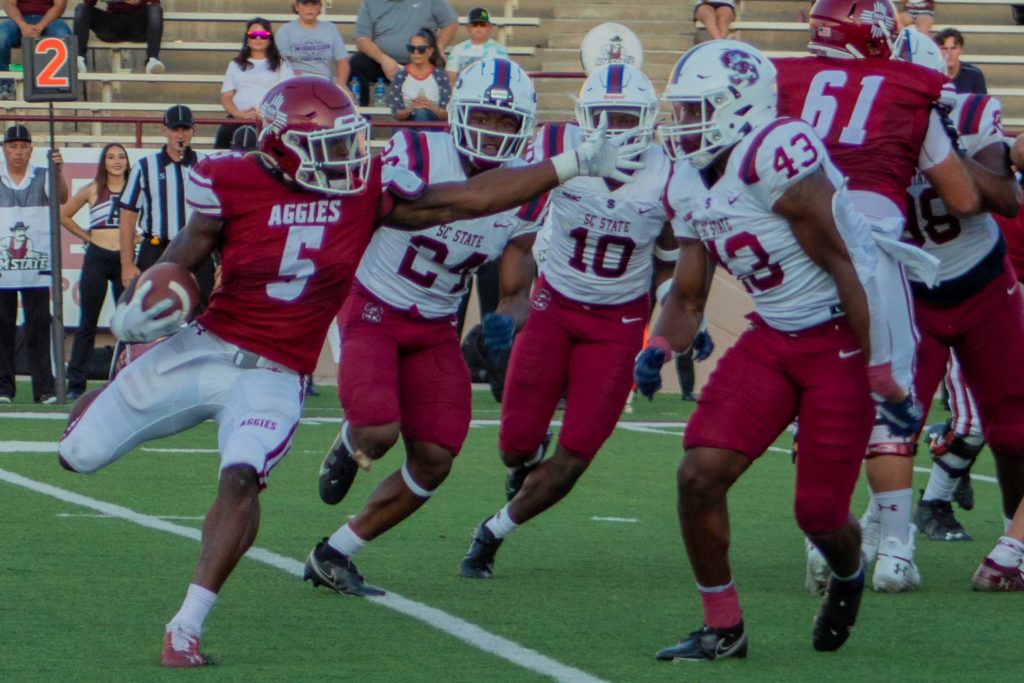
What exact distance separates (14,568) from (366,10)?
960cm

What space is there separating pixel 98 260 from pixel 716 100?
7949 mm

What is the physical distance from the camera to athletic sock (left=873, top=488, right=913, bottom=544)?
594 cm

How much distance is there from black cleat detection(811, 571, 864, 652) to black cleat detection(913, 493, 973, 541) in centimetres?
231

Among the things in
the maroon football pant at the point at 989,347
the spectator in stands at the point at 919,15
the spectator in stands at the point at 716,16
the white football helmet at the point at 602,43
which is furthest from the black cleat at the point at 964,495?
the spectator in stands at the point at 716,16

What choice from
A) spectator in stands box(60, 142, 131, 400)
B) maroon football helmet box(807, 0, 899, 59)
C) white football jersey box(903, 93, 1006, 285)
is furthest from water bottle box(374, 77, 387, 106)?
maroon football helmet box(807, 0, 899, 59)

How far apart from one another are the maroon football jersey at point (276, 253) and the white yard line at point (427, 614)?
2.80 ft

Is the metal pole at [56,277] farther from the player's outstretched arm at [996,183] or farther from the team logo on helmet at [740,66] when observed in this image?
Result: the team logo on helmet at [740,66]

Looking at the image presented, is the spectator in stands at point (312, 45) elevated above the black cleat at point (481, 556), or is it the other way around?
the black cleat at point (481, 556)

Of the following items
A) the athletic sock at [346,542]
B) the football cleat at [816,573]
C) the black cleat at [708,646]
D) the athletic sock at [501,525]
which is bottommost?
the athletic sock at [501,525]

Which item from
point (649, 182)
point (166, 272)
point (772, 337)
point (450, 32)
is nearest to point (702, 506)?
point (772, 337)

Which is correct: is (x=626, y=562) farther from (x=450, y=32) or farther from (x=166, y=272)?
(x=450, y=32)

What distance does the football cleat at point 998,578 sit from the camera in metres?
5.98

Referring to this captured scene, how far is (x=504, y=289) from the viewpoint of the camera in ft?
20.4

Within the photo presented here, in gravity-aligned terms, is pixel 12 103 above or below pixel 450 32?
below
